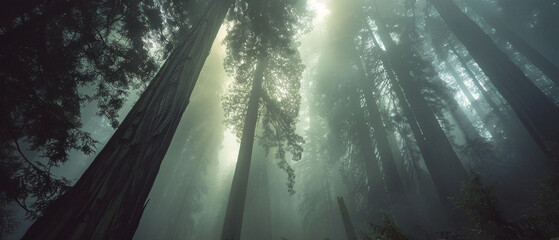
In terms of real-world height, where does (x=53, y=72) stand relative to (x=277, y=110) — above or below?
below

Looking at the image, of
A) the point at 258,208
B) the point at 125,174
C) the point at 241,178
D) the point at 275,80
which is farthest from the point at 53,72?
the point at 258,208

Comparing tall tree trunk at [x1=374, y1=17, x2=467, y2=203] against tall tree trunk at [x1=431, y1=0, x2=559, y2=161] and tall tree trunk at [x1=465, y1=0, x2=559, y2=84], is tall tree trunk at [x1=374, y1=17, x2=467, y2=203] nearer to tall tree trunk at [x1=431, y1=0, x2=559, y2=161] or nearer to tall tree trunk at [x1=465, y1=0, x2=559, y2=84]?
tall tree trunk at [x1=431, y1=0, x2=559, y2=161]

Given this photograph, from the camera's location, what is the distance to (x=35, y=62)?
3.99 meters

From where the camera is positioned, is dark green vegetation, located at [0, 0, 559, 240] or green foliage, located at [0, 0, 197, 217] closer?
dark green vegetation, located at [0, 0, 559, 240]

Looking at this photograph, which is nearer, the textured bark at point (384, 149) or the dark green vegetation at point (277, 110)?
the dark green vegetation at point (277, 110)

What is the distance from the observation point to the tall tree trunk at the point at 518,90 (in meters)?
6.39

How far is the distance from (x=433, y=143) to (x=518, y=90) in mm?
2920

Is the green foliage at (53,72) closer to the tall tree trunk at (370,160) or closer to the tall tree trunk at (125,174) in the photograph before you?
the tall tree trunk at (125,174)

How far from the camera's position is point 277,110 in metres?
10.2

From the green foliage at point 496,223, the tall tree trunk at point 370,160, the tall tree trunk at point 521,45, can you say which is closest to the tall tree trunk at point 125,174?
the green foliage at point 496,223

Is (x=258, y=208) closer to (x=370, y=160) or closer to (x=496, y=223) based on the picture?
(x=370, y=160)

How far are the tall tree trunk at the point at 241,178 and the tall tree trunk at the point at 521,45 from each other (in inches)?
589

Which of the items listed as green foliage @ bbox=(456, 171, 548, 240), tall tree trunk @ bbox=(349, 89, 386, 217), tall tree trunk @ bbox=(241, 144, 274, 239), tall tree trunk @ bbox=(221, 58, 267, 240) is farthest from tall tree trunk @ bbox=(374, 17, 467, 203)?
tall tree trunk @ bbox=(241, 144, 274, 239)

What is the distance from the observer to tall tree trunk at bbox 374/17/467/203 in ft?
26.5
